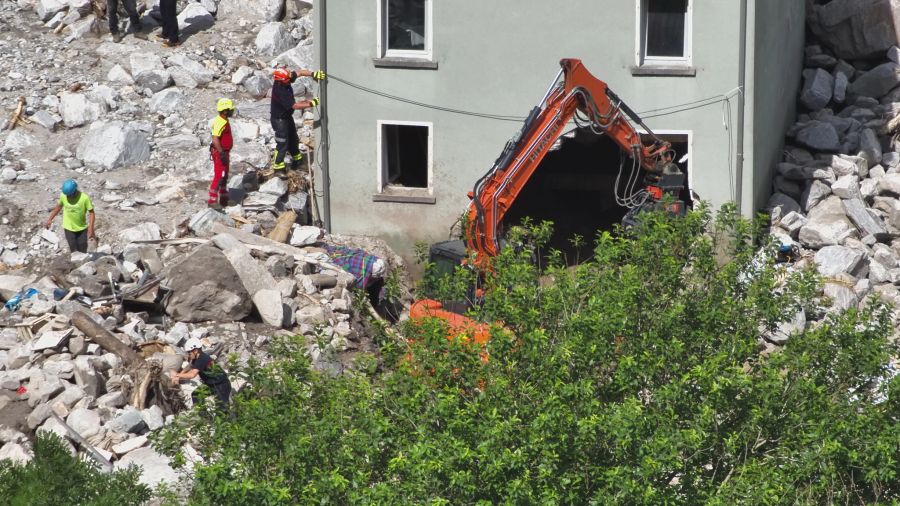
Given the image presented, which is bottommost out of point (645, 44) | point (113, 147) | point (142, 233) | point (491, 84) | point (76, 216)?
point (142, 233)

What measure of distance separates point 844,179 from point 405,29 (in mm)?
7151

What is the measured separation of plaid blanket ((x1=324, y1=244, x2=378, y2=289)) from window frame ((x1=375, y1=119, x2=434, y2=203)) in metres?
1.51

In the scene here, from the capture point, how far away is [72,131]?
2125 cm

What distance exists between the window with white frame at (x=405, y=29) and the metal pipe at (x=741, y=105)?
177 inches

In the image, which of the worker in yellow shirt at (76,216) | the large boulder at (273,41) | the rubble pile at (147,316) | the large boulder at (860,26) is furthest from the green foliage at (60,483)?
the large boulder at (860,26)

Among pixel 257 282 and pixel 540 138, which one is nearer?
pixel 540 138

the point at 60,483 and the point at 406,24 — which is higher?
the point at 406,24

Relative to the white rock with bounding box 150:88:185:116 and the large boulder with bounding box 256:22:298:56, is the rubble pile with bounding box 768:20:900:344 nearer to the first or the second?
the large boulder with bounding box 256:22:298:56

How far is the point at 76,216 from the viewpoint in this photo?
17453 mm

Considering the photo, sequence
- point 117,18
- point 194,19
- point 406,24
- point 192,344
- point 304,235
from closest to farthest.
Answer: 1. point 192,344
2. point 304,235
3. point 406,24
4. point 117,18
5. point 194,19

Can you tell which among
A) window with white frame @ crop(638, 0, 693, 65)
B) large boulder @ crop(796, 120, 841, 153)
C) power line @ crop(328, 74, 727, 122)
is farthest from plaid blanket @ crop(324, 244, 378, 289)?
large boulder @ crop(796, 120, 841, 153)

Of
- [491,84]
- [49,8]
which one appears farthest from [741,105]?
[49,8]

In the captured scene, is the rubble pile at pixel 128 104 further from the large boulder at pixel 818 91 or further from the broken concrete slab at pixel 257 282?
the large boulder at pixel 818 91

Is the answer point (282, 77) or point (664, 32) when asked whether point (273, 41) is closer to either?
point (282, 77)
